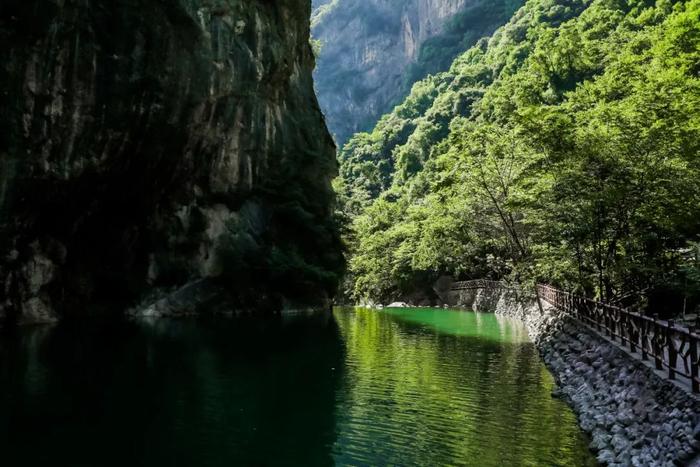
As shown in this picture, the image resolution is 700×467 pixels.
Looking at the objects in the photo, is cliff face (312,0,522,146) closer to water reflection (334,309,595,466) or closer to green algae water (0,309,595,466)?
water reflection (334,309,595,466)

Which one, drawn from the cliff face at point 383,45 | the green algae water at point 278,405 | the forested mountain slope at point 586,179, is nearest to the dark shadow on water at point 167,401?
the green algae water at point 278,405

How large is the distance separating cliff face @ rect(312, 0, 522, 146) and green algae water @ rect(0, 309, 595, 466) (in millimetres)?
116866

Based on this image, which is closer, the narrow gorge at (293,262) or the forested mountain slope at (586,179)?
the narrow gorge at (293,262)

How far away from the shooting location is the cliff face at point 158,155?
2766cm

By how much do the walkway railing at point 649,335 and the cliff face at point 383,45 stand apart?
115599 millimetres

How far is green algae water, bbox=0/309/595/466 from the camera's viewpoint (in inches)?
406

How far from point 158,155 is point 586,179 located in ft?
76.1

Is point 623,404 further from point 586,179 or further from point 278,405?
point 586,179

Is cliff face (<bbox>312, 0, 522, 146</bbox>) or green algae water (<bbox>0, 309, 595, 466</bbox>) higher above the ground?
cliff face (<bbox>312, 0, 522, 146</bbox>)

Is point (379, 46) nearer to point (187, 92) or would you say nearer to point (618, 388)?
point (187, 92)

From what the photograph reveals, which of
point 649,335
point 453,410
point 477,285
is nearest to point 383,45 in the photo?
point 477,285

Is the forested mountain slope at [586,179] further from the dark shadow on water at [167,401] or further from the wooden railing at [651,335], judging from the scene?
the dark shadow on water at [167,401]

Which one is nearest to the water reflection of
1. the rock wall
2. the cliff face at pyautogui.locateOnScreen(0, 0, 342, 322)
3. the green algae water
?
the green algae water

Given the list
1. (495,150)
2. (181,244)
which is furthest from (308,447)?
(181,244)
